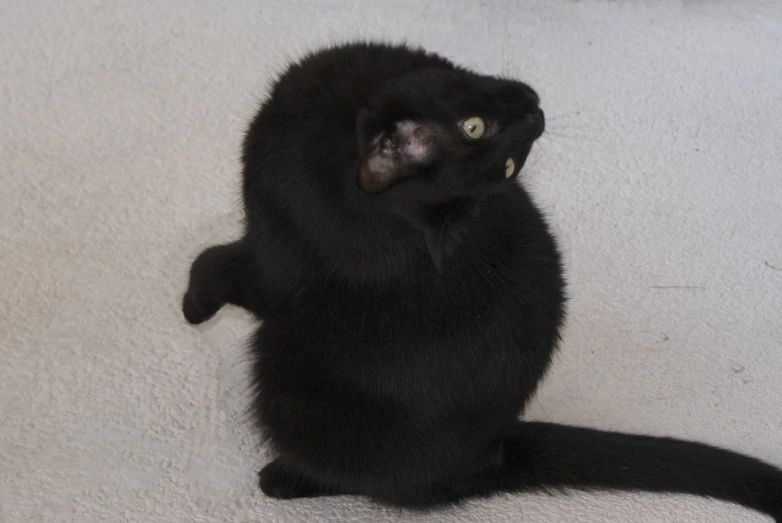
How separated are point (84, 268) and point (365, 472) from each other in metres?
0.50

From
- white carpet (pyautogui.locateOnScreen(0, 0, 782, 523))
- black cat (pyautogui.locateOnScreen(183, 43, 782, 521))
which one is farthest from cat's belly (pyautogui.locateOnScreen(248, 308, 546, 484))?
white carpet (pyautogui.locateOnScreen(0, 0, 782, 523))

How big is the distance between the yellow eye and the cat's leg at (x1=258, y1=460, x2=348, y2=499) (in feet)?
1.29

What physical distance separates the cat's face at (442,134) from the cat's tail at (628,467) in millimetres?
282

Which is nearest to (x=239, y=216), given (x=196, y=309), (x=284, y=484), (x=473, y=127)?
(x=196, y=309)

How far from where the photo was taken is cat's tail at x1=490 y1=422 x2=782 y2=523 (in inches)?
31.2

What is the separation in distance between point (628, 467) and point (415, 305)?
27 cm

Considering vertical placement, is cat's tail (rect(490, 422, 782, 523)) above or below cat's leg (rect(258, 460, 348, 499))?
above

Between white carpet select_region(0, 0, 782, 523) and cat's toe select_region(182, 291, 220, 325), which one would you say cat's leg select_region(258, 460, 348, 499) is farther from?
cat's toe select_region(182, 291, 220, 325)

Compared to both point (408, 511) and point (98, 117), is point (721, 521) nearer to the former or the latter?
point (408, 511)

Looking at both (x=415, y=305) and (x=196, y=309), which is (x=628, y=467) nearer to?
(x=415, y=305)

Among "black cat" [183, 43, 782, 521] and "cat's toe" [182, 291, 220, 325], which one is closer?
"black cat" [183, 43, 782, 521]

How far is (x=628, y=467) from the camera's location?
2.65 feet

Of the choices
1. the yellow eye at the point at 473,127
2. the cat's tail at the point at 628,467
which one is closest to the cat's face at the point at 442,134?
the yellow eye at the point at 473,127

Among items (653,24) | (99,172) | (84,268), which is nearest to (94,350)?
(84,268)
